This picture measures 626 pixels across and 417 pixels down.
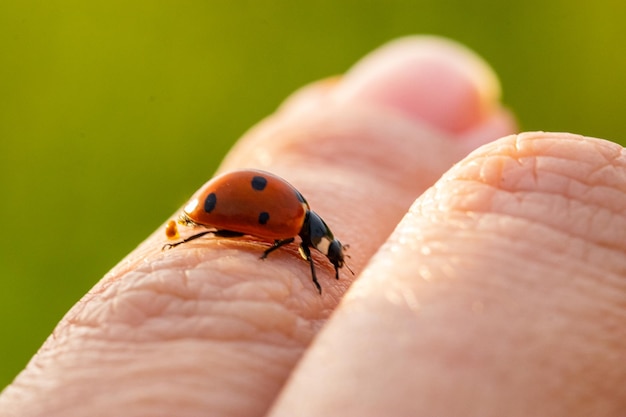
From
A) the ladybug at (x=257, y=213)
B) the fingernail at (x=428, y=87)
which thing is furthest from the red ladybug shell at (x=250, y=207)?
the fingernail at (x=428, y=87)

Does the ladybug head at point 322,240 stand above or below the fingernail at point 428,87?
below

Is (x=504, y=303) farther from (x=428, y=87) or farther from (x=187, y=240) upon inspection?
(x=428, y=87)

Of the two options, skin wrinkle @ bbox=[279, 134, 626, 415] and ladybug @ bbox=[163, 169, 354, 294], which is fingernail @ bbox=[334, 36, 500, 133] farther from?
skin wrinkle @ bbox=[279, 134, 626, 415]

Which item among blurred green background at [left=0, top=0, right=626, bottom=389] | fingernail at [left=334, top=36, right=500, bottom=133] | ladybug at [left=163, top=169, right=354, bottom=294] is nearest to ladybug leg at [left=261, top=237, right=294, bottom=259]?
ladybug at [left=163, top=169, right=354, bottom=294]

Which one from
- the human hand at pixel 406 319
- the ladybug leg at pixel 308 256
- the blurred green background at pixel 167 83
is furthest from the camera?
the blurred green background at pixel 167 83

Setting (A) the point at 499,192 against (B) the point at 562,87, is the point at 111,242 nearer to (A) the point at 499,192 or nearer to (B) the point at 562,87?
(B) the point at 562,87

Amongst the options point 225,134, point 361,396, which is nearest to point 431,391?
point 361,396

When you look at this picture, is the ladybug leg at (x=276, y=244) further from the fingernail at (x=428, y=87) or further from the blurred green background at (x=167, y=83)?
the blurred green background at (x=167, y=83)
